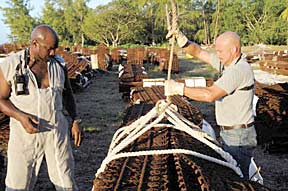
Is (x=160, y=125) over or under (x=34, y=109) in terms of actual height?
under

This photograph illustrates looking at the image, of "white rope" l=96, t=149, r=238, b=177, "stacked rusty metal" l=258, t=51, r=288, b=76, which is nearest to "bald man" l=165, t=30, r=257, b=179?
"white rope" l=96, t=149, r=238, b=177

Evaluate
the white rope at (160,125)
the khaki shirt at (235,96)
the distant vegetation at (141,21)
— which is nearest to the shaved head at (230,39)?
the khaki shirt at (235,96)

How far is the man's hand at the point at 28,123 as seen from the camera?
371cm

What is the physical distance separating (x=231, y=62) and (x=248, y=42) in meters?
62.0

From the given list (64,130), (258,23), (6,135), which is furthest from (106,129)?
(258,23)

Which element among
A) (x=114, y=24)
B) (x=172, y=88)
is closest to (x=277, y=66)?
(x=172, y=88)

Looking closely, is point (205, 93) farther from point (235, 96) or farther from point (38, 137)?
point (38, 137)

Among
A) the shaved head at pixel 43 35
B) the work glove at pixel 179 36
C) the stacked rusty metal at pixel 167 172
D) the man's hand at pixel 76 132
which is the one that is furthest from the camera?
the man's hand at pixel 76 132

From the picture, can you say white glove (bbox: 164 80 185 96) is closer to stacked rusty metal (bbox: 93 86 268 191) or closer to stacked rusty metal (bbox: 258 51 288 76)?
stacked rusty metal (bbox: 93 86 268 191)

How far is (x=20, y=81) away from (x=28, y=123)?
0.35 m

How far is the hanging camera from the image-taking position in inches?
145

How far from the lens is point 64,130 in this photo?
4.05 metres

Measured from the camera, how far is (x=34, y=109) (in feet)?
12.5

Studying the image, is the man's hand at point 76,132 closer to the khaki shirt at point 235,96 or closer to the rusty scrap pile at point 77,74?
the khaki shirt at point 235,96
